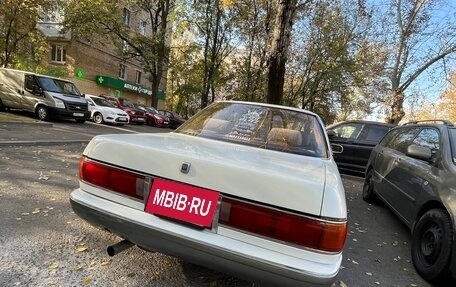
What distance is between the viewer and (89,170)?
2795 millimetres

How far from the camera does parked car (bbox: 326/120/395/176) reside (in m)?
10.9

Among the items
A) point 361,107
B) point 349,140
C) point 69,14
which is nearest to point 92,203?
point 349,140

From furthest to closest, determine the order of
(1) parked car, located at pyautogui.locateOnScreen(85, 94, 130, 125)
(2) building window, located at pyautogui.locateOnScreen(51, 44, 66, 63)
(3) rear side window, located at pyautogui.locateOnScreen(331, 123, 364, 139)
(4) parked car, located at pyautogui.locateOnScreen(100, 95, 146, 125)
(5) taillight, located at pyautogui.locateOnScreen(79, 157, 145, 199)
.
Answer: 1. (2) building window, located at pyautogui.locateOnScreen(51, 44, 66, 63)
2. (4) parked car, located at pyautogui.locateOnScreen(100, 95, 146, 125)
3. (1) parked car, located at pyautogui.locateOnScreen(85, 94, 130, 125)
4. (3) rear side window, located at pyautogui.locateOnScreen(331, 123, 364, 139)
5. (5) taillight, located at pyautogui.locateOnScreen(79, 157, 145, 199)

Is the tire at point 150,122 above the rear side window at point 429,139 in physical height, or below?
below

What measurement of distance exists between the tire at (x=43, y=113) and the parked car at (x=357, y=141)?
10.9 metres

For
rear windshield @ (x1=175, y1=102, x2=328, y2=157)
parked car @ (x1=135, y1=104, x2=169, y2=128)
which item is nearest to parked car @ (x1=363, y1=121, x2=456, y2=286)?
rear windshield @ (x1=175, y1=102, x2=328, y2=157)

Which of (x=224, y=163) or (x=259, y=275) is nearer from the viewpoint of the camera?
(x=259, y=275)

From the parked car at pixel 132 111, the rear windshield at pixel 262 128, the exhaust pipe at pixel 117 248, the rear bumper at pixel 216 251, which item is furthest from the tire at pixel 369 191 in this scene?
the parked car at pixel 132 111

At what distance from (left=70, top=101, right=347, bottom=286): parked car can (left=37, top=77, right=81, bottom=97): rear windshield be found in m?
14.0

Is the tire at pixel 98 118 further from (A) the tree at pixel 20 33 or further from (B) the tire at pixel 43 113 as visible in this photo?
(A) the tree at pixel 20 33

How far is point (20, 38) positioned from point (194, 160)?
81.2 ft

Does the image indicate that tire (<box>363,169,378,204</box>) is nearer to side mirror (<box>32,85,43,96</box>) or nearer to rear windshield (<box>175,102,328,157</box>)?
rear windshield (<box>175,102,328,157</box>)

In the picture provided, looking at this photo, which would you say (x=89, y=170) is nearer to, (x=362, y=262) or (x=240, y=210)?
(x=240, y=210)

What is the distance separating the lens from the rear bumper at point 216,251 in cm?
215
